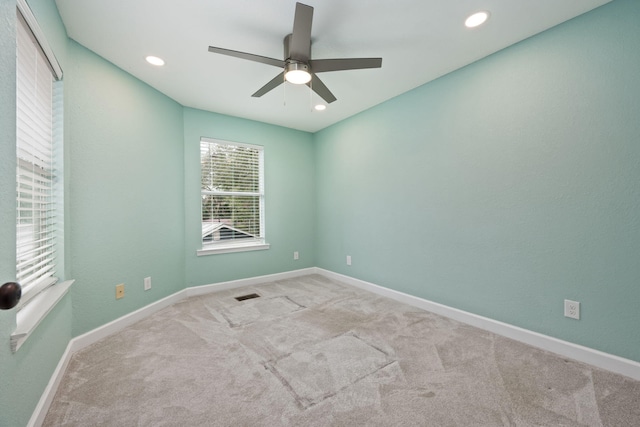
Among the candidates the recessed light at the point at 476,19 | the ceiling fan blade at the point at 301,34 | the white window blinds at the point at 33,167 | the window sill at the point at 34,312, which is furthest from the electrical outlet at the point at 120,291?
the recessed light at the point at 476,19

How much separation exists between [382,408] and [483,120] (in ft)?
8.15

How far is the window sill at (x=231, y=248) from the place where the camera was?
11.9 ft

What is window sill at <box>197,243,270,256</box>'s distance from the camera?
3641 millimetres

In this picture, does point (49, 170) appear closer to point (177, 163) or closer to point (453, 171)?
point (177, 163)

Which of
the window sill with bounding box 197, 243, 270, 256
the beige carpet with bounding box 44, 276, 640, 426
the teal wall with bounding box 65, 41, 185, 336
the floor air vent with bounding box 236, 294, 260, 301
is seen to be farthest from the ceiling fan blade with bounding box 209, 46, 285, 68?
the floor air vent with bounding box 236, 294, 260, 301

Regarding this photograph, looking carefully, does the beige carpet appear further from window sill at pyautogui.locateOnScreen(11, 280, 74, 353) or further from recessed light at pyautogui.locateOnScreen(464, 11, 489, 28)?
recessed light at pyautogui.locateOnScreen(464, 11, 489, 28)

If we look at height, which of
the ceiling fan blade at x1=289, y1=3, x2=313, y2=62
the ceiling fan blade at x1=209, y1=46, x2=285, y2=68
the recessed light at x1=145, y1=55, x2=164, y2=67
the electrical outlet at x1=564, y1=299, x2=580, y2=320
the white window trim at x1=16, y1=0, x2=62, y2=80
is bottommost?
the electrical outlet at x1=564, y1=299, x2=580, y2=320

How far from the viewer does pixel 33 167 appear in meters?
1.62

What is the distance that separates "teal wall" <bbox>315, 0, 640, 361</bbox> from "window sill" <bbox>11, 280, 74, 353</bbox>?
3085 millimetres

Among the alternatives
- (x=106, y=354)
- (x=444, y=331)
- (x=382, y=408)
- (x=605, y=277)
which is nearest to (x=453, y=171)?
(x=605, y=277)

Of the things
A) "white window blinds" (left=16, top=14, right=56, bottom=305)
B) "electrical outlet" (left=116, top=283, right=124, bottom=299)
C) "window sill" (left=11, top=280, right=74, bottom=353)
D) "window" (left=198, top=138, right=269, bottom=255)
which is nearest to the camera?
"window sill" (left=11, top=280, right=74, bottom=353)

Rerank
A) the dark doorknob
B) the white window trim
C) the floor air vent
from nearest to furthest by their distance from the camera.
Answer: the dark doorknob
the white window trim
the floor air vent

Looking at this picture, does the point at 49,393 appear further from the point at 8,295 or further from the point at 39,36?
the point at 39,36

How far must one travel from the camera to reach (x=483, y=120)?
97.7 inches
